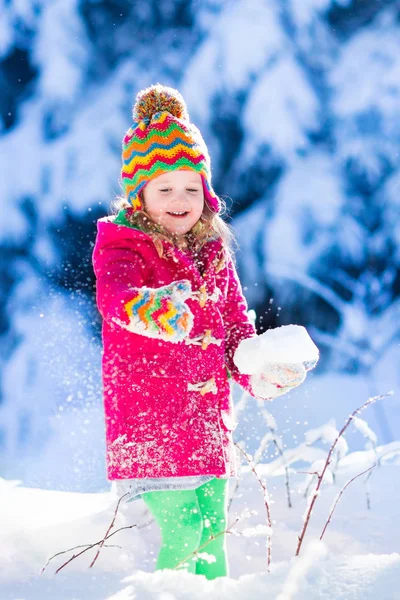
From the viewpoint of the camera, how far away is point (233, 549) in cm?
228

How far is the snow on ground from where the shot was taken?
0.94 metres

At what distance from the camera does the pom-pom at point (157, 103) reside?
191 centimetres

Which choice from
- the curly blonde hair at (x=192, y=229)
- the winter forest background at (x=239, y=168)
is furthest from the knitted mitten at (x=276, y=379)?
the winter forest background at (x=239, y=168)

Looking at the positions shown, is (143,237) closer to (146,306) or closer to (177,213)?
(177,213)

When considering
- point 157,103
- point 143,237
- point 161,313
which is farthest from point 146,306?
point 157,103

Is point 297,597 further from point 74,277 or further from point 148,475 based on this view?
point 74,277

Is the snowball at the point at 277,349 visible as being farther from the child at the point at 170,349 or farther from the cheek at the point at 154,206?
the cheek at the point at 154,206

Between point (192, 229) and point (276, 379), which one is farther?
point (192, 229)

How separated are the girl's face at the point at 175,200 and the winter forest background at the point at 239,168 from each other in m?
1.46

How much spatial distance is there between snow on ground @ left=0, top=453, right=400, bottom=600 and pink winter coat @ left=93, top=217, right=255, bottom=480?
270mm

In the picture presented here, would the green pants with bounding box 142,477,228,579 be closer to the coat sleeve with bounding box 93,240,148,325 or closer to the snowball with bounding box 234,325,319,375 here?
the snowball with bounding box 234,325,319,375

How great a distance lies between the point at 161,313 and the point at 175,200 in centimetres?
44

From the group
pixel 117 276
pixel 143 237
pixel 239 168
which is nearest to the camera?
pixel 117 276

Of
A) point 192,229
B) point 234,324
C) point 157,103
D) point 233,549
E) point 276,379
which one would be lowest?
point 233,549
